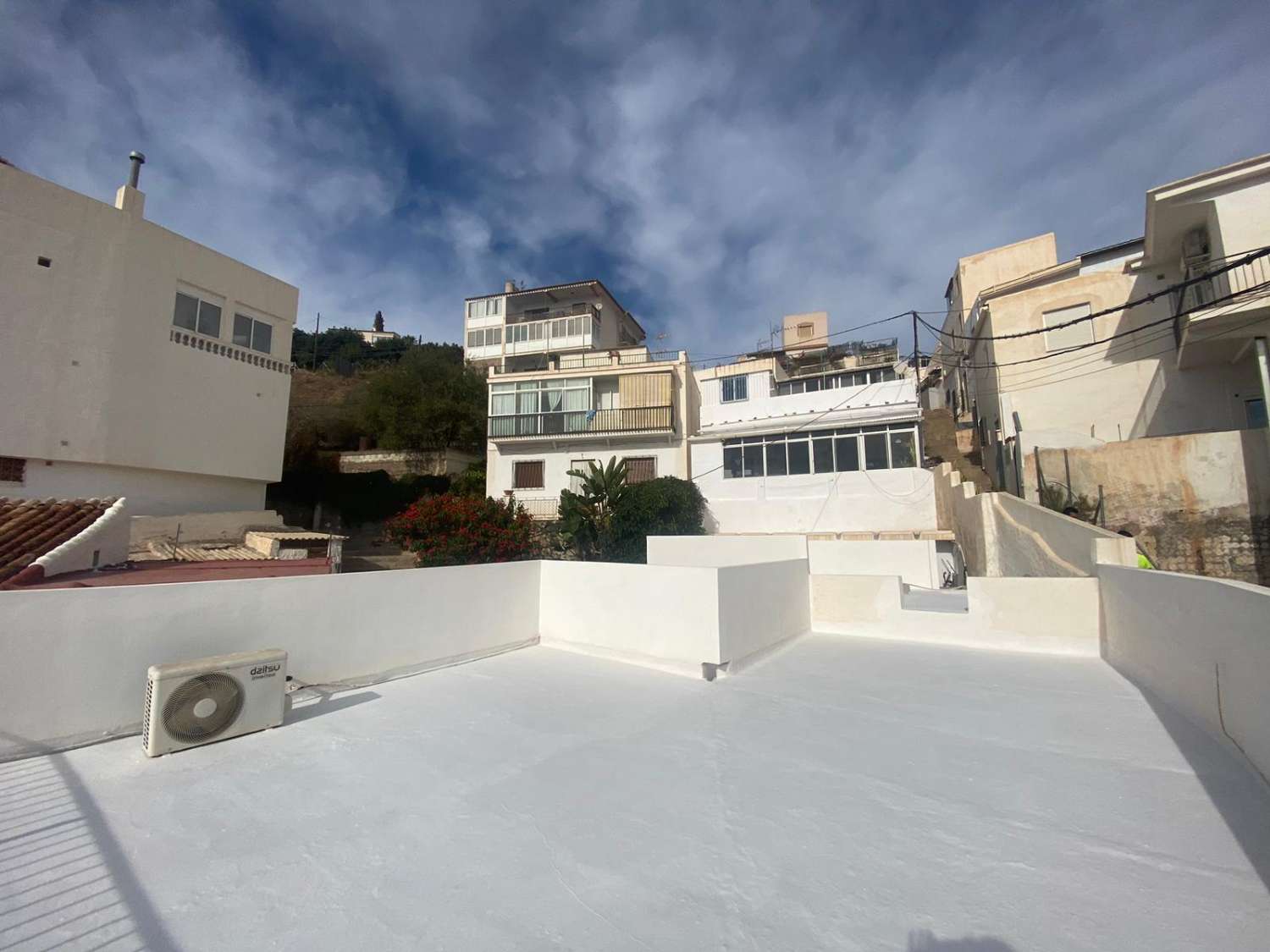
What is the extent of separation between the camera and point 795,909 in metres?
2.38

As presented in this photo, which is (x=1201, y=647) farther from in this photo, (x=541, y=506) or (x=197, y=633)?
(x=541, y=506)

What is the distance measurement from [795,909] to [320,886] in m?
2.13

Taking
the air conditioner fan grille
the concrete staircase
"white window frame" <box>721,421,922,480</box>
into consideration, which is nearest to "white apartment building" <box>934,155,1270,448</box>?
the concrete staircase

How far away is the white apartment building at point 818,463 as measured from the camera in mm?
16375

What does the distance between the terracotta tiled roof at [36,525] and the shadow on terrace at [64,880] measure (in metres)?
7.52

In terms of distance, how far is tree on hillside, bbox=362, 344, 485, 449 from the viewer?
83.5 feet

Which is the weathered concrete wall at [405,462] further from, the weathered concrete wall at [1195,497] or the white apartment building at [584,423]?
the weathered concrete wall at [1195,497]

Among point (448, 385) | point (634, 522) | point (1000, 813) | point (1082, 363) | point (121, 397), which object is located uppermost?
point (448, 385)

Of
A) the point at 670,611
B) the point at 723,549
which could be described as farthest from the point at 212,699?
the point at 723,549

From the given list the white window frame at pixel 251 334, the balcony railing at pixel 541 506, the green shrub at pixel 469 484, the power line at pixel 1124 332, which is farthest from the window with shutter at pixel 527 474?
the power line at pixel 1124 332

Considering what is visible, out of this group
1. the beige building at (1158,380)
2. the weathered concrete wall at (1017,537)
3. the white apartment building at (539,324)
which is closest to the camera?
the weathered concrete wall at (1017,537)

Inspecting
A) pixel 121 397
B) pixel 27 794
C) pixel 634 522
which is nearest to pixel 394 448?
pixel 121 397

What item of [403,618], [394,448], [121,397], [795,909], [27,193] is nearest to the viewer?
[795,909]

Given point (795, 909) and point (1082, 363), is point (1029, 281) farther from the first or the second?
point (795, 909)
